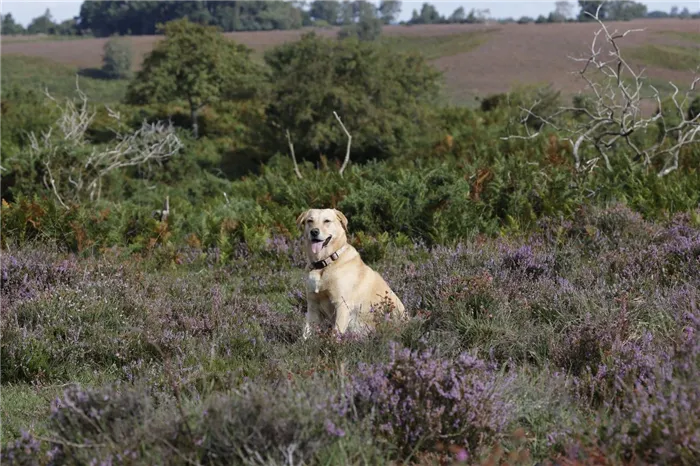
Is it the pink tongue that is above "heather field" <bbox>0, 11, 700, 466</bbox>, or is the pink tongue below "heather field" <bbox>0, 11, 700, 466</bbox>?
above

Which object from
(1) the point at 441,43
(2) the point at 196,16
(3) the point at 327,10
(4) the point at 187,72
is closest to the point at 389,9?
(3) the point at 327,10

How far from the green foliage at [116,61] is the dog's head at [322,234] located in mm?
70446

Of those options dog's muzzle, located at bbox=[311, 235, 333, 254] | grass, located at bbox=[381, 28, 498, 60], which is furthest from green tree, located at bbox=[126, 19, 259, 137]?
grass, located at bbox=[381, 28, 498, 60]

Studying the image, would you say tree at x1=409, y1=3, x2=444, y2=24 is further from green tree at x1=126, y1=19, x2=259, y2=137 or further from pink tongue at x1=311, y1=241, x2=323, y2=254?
pink tongue at x1=311, y1=241, x2=323, y2=254

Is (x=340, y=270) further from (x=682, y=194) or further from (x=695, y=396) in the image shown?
(x=682, y=194)

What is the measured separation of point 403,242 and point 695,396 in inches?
259

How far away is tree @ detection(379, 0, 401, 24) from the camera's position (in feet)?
531

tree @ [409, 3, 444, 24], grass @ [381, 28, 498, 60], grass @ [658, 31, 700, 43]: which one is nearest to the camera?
grass @ [658, 31, 700, 43]

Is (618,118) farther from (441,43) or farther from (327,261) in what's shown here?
(441,43)

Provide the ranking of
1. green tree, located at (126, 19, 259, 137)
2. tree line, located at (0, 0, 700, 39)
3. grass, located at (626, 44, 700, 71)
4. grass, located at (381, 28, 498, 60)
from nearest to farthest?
green tree, located at (126, 19, 259, 137), grass, located at (626, 44, 700, 71), grass, located at (381, 28, 498, 60), tree line, located at (0, 0, 700, 39)

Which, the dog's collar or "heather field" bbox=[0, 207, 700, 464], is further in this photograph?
the dog's collar

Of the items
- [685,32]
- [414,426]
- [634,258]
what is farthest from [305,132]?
[685,32]

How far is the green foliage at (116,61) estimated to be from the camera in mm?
71938

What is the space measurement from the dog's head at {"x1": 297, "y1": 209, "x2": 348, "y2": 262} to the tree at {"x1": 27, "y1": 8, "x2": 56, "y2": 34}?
142m
